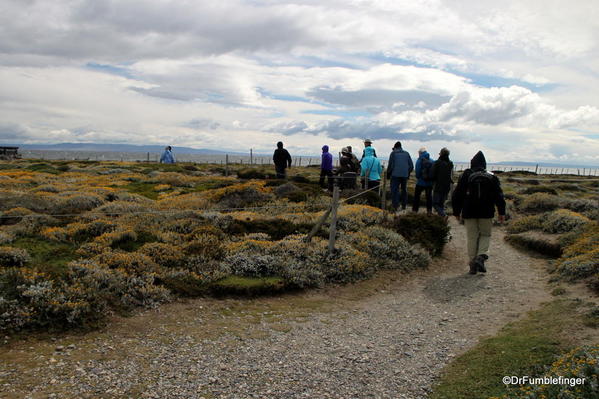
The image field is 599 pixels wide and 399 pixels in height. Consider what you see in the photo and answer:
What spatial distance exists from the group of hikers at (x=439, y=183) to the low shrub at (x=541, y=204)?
15.4 ft

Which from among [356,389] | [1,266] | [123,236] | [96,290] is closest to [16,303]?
[96,290]

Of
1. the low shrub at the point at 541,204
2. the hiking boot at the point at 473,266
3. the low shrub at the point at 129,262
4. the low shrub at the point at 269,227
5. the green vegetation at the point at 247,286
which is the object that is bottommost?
the green vegetation at the point at 247,286

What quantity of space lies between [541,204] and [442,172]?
25.8 feet

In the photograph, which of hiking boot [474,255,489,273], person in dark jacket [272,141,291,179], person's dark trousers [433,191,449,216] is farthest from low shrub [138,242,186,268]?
person in dark jacket [272,141,291,179]

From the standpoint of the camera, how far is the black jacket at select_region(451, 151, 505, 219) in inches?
396

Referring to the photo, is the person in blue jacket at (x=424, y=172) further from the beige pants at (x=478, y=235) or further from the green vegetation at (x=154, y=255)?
the beige pants at (x=478, y=235)

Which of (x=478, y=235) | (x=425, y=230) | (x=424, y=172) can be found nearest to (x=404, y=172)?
(x=424, y=172)

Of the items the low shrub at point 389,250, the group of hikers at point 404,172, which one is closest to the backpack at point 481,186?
the low shrub at point 389,250

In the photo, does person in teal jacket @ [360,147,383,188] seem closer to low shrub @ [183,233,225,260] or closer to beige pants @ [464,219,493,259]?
beige pants @ [464,219,493,259]

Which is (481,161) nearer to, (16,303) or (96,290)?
(96,290)

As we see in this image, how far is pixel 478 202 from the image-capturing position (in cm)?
1011

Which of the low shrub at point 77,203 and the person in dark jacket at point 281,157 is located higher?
the person in dark jacket at point 281,157

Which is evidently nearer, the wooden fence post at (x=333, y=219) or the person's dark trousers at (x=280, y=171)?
the wooden fence post at (x=333, y=219)

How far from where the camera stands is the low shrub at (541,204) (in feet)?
63.3
